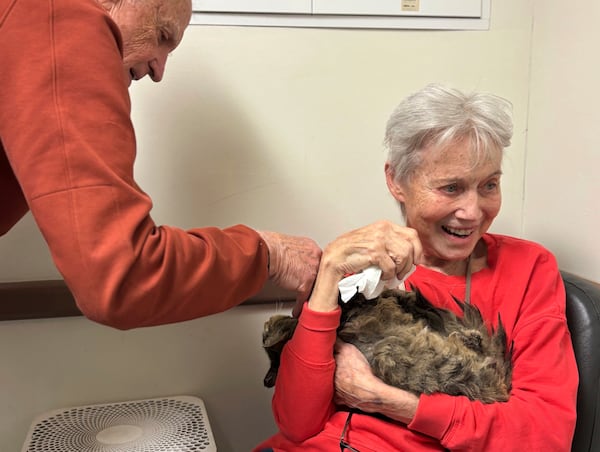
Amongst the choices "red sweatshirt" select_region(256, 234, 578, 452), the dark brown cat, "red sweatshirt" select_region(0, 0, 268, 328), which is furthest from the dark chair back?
"red sweatshirt" select_region(0, 0, 268, 328)

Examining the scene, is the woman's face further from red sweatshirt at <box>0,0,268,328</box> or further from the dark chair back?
red sweatshirt at <box>0,0,268,328</box>

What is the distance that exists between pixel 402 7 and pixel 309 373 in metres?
1.16

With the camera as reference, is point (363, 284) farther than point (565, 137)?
No

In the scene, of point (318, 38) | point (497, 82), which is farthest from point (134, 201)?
point (497, 82)

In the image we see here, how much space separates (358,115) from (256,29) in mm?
403

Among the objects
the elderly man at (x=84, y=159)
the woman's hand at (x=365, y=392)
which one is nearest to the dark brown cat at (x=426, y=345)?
the woman's hand at (x=365, y=392)

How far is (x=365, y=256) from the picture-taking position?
124 cm

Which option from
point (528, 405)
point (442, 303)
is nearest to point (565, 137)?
point (442, 303)

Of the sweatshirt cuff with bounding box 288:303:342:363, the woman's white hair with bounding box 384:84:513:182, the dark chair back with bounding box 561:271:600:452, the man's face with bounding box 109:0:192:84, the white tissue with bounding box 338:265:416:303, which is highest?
the man's face with bounding box 109:0:192:84

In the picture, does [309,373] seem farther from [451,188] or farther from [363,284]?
[451,188]

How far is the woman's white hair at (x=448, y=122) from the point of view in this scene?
139 cm

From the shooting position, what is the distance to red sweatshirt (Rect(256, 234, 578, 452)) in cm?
124

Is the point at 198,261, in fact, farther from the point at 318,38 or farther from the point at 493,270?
the point at 318,38

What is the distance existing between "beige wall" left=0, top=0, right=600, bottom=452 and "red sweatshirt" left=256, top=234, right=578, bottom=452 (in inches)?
16.5
